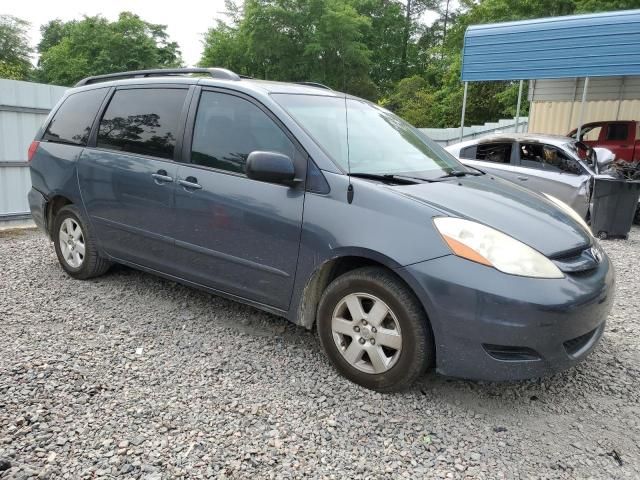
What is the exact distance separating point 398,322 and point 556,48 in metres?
10.1

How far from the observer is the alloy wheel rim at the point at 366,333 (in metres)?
2.71

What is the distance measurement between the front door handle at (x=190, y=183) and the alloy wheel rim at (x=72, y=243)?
1.45m

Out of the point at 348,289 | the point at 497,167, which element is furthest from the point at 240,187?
the point at 497,167

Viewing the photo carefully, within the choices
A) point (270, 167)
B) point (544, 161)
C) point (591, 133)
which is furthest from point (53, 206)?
point (591, 133)

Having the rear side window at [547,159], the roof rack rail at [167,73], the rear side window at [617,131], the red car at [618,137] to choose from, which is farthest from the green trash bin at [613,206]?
the rear side window at [617,131]

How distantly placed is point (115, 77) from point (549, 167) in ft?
20.2

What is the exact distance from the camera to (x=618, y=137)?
12422 mm

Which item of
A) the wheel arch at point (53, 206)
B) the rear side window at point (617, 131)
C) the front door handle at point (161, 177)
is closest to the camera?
the front door handle at point (161, 177)

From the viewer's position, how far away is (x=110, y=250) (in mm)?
4133

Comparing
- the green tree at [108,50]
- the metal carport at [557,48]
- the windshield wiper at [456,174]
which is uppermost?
the green tree at [108,50]

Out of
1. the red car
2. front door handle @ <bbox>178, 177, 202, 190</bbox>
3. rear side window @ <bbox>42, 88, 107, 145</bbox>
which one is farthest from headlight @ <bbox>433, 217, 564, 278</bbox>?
the red car

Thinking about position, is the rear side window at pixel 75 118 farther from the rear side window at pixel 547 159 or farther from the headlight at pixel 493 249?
the rear side window at pixel 547 159

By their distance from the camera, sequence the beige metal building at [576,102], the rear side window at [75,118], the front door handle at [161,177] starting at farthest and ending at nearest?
the beige metal building at [576,102]
the rear side window at [75,118]
the front door handle at [161,177]

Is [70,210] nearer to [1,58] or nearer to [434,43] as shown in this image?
[434,43]
